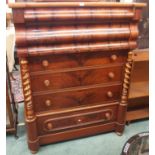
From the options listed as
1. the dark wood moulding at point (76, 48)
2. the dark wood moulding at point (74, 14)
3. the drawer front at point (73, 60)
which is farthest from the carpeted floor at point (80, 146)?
the dark wood moulding at point (74, 14)

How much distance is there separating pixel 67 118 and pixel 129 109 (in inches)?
33.5

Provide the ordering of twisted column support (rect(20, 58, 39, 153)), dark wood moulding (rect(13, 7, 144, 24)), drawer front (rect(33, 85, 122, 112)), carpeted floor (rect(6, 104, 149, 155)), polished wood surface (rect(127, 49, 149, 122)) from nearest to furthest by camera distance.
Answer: dark wood moulding (rect(13, 7, 144, 24)), twisted column support (rect(20, 58, 39, 153)), drawer front (rect(33, 85, 122, 112)), carpeted floor (rect(6, 104, 149, 155)), polished wood surface (rect(127, 49, 149, 122))

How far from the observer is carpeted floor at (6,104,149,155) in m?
1.63

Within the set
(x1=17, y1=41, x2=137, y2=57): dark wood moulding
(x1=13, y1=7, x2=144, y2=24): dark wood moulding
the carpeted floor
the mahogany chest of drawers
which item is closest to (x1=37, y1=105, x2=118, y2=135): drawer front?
the mahogany chest of drawers

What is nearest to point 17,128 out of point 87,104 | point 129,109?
point 87,104

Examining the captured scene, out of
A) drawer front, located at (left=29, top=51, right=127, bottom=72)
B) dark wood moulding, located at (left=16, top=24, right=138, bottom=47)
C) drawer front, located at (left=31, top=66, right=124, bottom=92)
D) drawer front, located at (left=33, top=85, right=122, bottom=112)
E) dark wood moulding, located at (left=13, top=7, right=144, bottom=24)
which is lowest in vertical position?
drawer front, located at (left=33, top=85, right=122, bottom=112)

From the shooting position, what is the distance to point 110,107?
5.65 ft

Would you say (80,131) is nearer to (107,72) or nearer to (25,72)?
(107,72)

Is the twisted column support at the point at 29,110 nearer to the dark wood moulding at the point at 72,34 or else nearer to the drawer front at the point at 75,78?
the drawer front at the point at 75,78

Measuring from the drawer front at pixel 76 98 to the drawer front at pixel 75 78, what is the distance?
0.06 meters

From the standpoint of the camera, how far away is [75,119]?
1.64 m

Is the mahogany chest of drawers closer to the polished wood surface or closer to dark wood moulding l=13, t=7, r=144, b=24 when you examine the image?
dark wood moulding l=13, t=7, r=144, b=24

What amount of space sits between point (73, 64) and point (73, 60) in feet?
0.11

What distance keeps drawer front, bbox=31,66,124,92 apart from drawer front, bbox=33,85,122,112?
0.20ft
